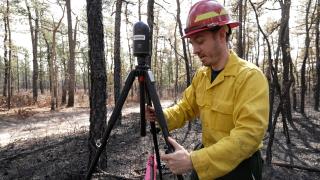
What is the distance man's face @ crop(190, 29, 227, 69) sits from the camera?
6.34 feet

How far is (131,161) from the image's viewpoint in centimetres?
689

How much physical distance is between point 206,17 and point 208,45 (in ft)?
0.52

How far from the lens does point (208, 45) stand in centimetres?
193

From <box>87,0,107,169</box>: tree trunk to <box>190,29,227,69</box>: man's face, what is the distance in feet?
11.6

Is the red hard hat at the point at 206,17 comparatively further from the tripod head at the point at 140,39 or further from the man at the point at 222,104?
the tripod head at the point at 140,39

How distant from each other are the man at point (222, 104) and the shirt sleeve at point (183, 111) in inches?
1.2

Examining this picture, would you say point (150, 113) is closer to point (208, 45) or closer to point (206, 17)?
point (208, 45)

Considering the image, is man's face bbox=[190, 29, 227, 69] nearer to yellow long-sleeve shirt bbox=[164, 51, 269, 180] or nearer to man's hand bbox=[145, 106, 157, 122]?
yellow long-sleeve shirt bbox=[164, 51, 269, 180]

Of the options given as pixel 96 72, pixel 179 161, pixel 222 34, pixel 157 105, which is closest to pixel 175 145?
pixel 179 161

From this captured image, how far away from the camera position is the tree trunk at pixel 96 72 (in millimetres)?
5223

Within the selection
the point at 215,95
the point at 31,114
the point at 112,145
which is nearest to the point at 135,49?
the point at 215,95

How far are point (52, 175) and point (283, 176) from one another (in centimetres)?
403

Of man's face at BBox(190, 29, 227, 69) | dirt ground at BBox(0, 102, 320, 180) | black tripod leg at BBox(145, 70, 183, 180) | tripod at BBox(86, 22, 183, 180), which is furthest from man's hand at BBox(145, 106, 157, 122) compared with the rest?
dirt ground at BBox(0, 102, 320, 180)

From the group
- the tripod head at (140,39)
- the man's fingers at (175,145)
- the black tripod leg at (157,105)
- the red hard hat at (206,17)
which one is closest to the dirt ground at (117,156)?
the black tripod leg at (157,105)
